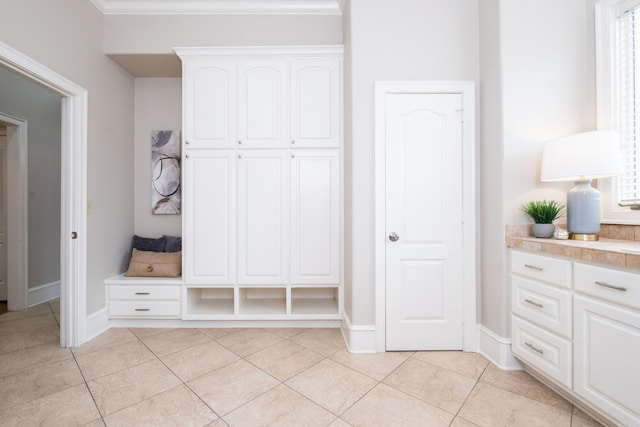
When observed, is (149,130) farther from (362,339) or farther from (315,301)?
(362,339)

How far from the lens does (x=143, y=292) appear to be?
2480 millimetres

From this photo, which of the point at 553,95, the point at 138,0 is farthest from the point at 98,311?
the point at 553,95

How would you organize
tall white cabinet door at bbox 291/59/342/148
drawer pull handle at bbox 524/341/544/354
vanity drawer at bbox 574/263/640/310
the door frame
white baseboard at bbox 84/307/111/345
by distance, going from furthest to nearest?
tall white cabinet door at bbox 291/59/342/148 → white baseboard at bbox 84/307/111/345 → the door frame → drawer pull handle at bbox 524/341/544/354 → vanity drawer at bbox 574/263/640/310

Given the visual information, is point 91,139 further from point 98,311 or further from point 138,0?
point 98,311

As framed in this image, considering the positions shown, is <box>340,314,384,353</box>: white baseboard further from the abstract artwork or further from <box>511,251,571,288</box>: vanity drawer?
the abstract artwork

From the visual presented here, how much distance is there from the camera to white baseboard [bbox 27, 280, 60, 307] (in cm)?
309

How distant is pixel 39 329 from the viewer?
2.50m

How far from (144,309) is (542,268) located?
3148mm

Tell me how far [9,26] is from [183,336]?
2513mm

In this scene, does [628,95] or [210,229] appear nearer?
[628,95]

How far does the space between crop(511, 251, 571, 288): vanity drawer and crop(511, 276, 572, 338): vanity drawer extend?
0.04 meters

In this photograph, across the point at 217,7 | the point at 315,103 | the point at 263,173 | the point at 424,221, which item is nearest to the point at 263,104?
the point at 315,103

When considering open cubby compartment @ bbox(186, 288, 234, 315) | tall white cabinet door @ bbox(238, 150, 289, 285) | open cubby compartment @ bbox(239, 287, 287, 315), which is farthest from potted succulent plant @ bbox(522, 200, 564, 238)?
open cubby compartment @ bbox(186, 288, 234, 315)

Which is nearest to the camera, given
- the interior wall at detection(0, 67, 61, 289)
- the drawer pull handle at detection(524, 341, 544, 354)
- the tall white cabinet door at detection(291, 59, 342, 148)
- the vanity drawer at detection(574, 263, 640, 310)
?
the vanity drawer at detection(574, 263, 640, 310)
